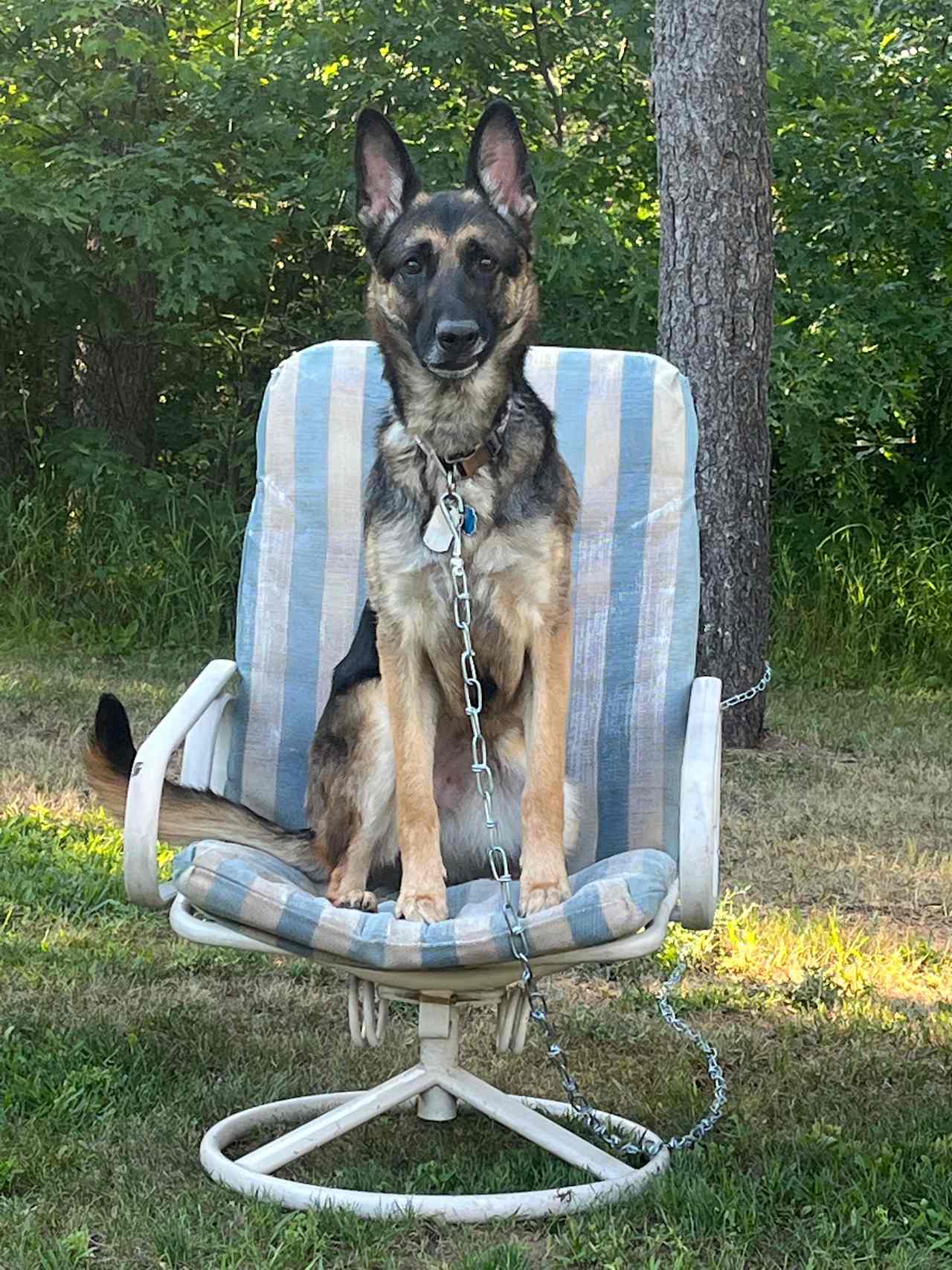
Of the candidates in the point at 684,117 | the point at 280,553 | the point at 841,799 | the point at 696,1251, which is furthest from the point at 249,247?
the point at 696,1251

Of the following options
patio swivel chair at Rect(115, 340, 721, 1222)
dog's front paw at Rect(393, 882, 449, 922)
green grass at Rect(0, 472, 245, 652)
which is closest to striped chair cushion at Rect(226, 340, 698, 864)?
patio swivel chair at Rect(115, 340, 721, 1222)

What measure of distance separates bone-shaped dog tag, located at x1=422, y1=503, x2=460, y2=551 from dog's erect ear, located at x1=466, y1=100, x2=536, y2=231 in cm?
58

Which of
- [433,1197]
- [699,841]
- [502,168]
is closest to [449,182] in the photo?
[502,168]

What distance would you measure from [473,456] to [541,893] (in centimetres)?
81

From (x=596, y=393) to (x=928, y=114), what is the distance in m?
4.88

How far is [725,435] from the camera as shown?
603 cm

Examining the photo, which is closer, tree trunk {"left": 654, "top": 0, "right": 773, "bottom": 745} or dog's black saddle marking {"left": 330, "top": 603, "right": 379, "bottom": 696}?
dog's black saddle marking {"left": 330, "top": 603, "right": 379, "bottom": 696}

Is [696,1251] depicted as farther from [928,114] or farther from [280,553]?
[928,114]

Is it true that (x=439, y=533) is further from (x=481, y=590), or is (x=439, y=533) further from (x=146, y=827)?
(x=146, y=827)

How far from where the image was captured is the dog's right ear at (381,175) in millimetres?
3008

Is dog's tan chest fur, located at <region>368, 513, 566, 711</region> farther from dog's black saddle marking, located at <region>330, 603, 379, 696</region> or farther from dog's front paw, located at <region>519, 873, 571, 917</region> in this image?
dog's front paw, located at <region>519, 873, 571, 917</region>

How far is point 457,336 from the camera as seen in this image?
285 centimetres

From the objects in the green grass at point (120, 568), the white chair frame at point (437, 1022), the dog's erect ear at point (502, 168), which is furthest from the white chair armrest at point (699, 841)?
the green grass at point (120, 568)

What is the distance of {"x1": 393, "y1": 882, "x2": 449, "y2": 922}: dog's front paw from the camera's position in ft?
9.11
